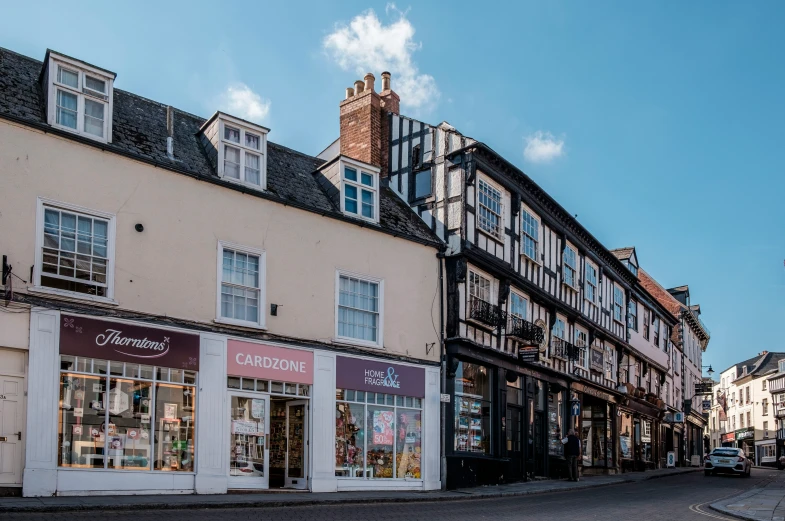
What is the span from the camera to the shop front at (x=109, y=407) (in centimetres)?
1463

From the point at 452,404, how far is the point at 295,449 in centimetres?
520

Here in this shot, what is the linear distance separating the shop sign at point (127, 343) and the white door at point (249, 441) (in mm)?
1553

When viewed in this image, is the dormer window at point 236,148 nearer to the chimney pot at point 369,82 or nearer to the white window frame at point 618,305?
the chimney pot at point 369,82

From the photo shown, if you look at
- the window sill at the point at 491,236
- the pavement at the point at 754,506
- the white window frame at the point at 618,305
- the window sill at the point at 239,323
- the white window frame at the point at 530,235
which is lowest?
the pavement at the point at 754,506

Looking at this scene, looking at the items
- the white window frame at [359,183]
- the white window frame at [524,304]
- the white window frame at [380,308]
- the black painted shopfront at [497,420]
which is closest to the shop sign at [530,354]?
the black painted shopfront at [497,420]

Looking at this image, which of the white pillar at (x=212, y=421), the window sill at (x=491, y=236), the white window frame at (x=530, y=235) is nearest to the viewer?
the white pillar at (x=212, y=421)

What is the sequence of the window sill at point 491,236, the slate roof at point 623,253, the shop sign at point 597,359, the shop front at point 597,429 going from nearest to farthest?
1. the window sill at point 491,236
2. the shop front at point 597,429
3. the shop sign at point 597,359
4. the slate roof at point 623,253

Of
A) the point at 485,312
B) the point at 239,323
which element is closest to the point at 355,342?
the point at 239,323

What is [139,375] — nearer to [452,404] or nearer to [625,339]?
[452,404]

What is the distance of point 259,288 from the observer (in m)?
18.6

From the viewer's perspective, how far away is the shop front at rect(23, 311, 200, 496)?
48.0 feet

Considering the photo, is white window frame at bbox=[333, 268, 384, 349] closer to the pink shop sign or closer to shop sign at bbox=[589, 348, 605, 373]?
the pink shop sign

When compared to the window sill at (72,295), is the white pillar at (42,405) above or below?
below

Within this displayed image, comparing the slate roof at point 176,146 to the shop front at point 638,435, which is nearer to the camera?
the slate roof at point 176,146
